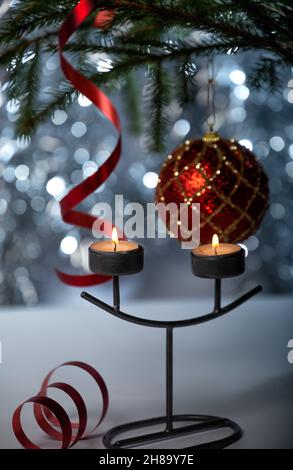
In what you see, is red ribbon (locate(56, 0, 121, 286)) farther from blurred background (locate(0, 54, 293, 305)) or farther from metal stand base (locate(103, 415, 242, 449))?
blurred background (locate(0, 54, 293, 305))

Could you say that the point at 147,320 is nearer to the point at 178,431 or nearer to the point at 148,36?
the point at 178,431

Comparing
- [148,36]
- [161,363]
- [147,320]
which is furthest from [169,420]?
[148,36]

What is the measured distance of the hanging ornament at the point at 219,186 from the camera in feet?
3.54

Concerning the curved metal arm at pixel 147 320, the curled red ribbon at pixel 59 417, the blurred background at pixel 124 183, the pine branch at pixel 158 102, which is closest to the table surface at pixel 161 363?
the curled red ribbon at pixel 59 417

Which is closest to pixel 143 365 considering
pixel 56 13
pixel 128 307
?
→ pixel 128 307

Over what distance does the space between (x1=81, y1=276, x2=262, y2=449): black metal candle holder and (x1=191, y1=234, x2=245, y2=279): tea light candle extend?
1.5 inches

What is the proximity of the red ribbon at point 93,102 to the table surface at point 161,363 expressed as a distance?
0.56 feet

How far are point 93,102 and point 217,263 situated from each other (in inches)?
9.7

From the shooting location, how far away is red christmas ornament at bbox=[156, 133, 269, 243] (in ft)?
3.54

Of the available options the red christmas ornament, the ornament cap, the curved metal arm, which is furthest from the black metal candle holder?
the ornament cap

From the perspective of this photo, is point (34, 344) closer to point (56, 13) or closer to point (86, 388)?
point (86, 388)

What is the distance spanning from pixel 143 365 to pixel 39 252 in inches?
39.1

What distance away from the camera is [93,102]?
38.2 inches

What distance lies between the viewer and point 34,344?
1320mm
